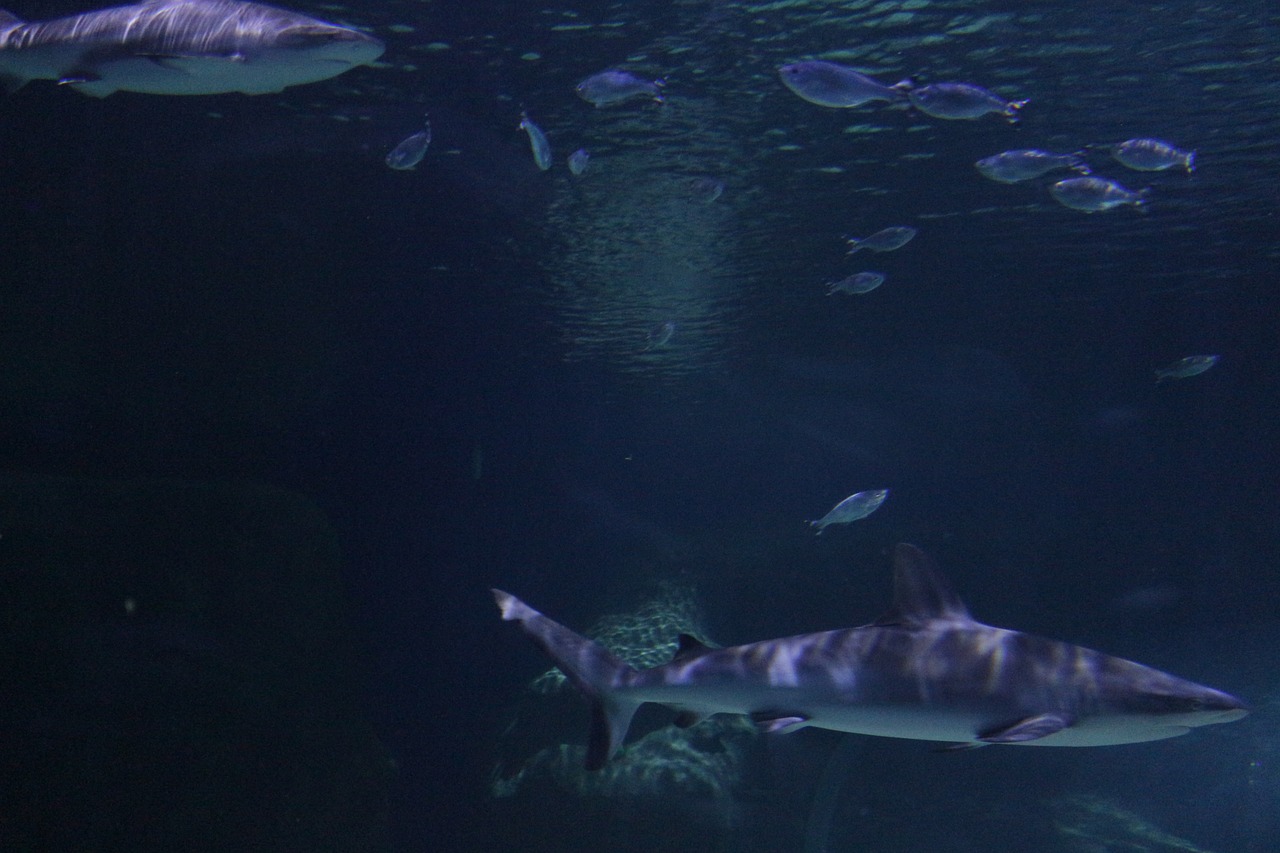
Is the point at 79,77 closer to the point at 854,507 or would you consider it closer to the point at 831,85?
the point at 831,85

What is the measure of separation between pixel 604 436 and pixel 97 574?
2831 centimetres

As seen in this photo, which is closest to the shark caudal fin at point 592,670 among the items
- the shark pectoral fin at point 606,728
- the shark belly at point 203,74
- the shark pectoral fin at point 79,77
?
the shark pectoral fin at point 606,728

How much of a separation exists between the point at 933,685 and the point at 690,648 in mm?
1593

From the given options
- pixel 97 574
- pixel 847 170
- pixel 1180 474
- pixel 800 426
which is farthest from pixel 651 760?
pixel 800 426

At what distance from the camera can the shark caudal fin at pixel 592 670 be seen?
5.46 metres

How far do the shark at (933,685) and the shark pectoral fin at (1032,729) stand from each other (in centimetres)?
1

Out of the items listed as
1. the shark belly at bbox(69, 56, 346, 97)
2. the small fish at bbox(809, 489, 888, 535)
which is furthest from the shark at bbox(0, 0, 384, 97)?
the small fish at bbox(809, 489, 888, 535)

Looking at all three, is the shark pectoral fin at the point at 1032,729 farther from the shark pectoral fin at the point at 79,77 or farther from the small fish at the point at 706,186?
the small fish at the point at 706,186

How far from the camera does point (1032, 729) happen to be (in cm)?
389

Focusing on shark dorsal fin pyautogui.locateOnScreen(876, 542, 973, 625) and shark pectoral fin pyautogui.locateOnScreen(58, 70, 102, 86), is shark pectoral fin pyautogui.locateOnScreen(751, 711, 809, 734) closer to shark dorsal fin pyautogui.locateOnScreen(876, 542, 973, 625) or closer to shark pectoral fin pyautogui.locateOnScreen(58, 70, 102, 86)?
shark dorsal fin pyautogui.locateOnScreen(876, 542, 973, 625)

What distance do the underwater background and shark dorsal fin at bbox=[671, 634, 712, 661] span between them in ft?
21.7

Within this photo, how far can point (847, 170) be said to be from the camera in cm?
1150

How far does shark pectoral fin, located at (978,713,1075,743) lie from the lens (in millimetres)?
3840

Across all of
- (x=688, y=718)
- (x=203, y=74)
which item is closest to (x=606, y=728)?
(x=688, y=718)
